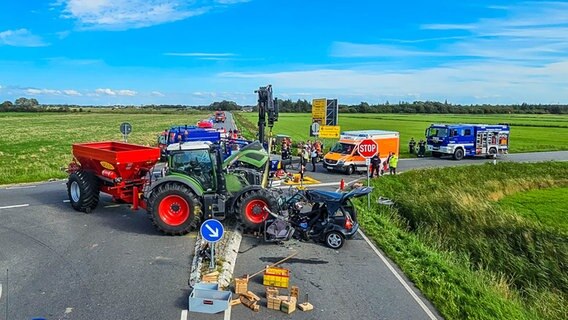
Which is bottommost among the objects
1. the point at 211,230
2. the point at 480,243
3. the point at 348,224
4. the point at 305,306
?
the point at 480,243

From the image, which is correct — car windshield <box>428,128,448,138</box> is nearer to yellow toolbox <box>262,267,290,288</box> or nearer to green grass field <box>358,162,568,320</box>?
green grass field <box>358,162,568,320</box>

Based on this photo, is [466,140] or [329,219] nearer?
[329,219]

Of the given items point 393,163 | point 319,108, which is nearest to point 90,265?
point 393,163

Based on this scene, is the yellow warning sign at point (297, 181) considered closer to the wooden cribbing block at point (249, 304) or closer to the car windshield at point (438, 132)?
the wooden cribbing block at point (249, 304)

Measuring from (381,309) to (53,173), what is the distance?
19.6 m

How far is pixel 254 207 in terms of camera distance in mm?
12414

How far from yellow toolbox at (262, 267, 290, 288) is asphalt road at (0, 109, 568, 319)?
0.20 meters

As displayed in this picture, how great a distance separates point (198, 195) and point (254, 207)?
4.88ft

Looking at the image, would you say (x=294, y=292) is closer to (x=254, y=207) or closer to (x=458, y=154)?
(x=254, y=207)

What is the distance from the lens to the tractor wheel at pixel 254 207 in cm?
1227

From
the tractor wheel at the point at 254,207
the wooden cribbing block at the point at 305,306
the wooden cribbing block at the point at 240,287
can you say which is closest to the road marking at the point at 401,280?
the wooden cribbing block at the point at 305,306

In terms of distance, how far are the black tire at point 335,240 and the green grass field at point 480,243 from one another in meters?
1.12

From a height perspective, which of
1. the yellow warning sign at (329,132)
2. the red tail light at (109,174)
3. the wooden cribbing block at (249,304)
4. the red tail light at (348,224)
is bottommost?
the wooden cribbing block at (249,304)

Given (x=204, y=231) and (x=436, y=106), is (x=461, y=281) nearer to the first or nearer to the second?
(x=204, y=231)
